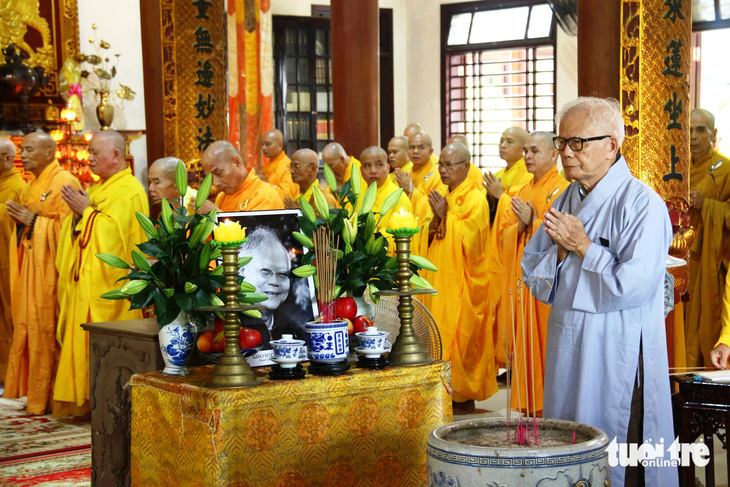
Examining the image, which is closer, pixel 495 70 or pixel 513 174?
pixel 513 174

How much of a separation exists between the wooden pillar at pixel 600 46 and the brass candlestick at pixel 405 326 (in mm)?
2251

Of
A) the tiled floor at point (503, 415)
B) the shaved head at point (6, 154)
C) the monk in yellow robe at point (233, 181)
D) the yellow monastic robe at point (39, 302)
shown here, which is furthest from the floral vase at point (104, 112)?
the tiled floor at point (503, 415)

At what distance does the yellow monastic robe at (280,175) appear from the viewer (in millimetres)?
8070

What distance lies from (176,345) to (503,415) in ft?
10.4

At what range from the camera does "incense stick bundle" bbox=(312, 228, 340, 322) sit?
279 centimetres

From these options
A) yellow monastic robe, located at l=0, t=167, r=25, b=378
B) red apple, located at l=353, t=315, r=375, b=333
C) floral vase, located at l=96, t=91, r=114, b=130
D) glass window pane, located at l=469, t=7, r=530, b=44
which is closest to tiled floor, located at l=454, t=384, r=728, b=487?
red apple, located at l=353, t=315, r=375, b=333

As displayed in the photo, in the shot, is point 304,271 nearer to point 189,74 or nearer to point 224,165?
point 224,165

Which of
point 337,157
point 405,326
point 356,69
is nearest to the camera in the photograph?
point 405,326

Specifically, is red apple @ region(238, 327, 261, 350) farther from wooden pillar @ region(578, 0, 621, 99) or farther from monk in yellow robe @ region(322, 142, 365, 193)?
monk in yellow robe @ region(322, 142, 365, 193)

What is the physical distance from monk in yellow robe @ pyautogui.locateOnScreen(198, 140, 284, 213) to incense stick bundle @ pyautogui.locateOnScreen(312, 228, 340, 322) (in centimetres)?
237

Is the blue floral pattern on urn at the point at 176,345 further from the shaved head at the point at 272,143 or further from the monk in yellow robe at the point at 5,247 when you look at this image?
the shaved head at the point at 272,143

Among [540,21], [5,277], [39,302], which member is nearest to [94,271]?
→ [39,302]

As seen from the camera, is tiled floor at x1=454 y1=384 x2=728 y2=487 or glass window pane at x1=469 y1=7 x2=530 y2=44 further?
glass window pane at x1=469 y1=7 x2=530 y2=44

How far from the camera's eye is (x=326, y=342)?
8.81ft
